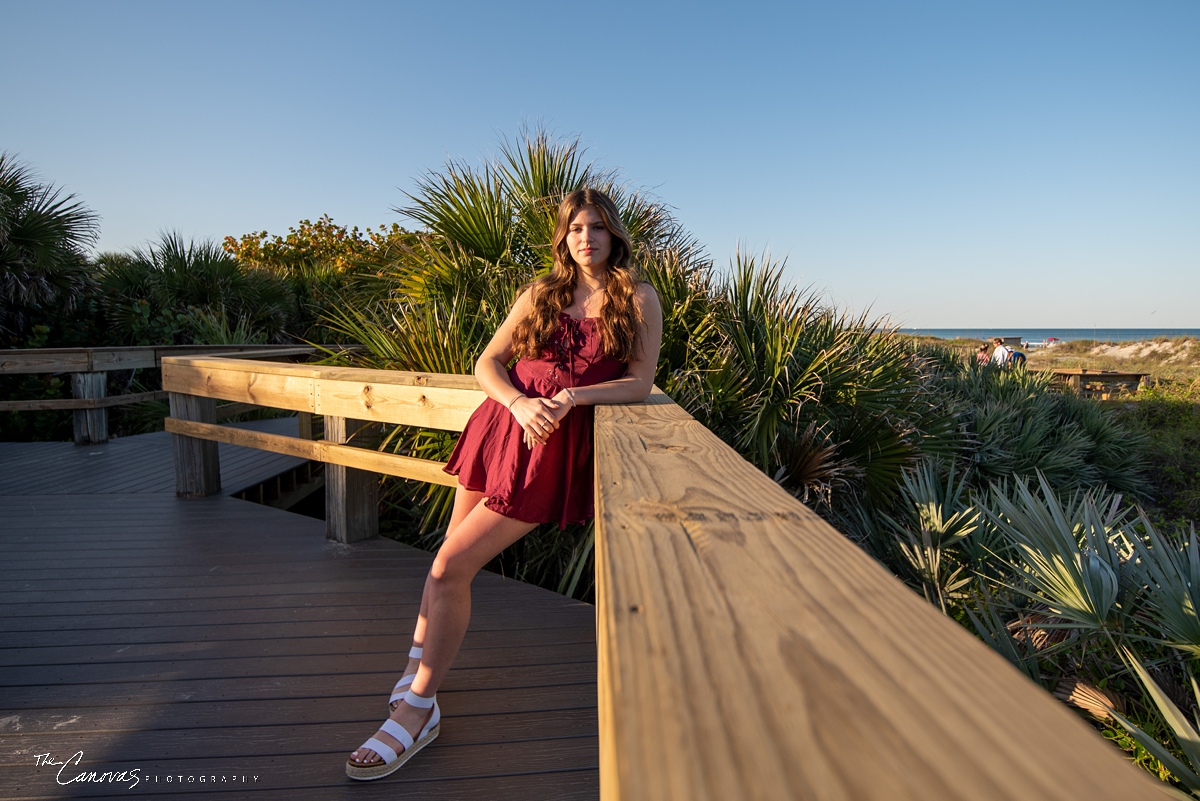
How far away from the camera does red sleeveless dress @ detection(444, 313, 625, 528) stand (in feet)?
7.33

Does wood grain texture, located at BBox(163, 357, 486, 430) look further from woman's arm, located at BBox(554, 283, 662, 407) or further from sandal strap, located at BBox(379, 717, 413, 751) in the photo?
sandal strap, located at BBox(379, 717, 413, 751)

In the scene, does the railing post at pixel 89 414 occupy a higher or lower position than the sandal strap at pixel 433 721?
higher

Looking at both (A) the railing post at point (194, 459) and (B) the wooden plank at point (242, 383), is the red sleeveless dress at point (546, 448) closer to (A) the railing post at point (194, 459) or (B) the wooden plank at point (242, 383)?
(B) the wooden plank at point (242, 383)

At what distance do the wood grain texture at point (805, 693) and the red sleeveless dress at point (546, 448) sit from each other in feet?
4.68

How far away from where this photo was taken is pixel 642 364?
2480 mm

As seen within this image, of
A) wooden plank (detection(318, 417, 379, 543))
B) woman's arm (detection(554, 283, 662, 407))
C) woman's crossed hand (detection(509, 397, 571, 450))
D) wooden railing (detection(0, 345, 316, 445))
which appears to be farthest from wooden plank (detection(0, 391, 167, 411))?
woman's arm (detection(554, 283, 662, 407))

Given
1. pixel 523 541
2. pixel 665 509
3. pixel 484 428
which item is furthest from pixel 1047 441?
pixel 665 509

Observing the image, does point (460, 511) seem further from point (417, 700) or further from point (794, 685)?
point (794, 685)

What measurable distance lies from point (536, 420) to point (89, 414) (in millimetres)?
7605

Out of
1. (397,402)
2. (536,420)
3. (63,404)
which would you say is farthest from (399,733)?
(63,404)

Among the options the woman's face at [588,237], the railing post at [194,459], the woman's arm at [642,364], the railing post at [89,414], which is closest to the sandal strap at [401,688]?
the woman's arm at [642,364]

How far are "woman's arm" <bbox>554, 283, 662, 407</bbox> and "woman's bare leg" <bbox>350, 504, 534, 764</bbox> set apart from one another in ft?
1.71

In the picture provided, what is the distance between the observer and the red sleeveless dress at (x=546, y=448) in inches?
88.0

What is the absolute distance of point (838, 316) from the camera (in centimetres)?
611
